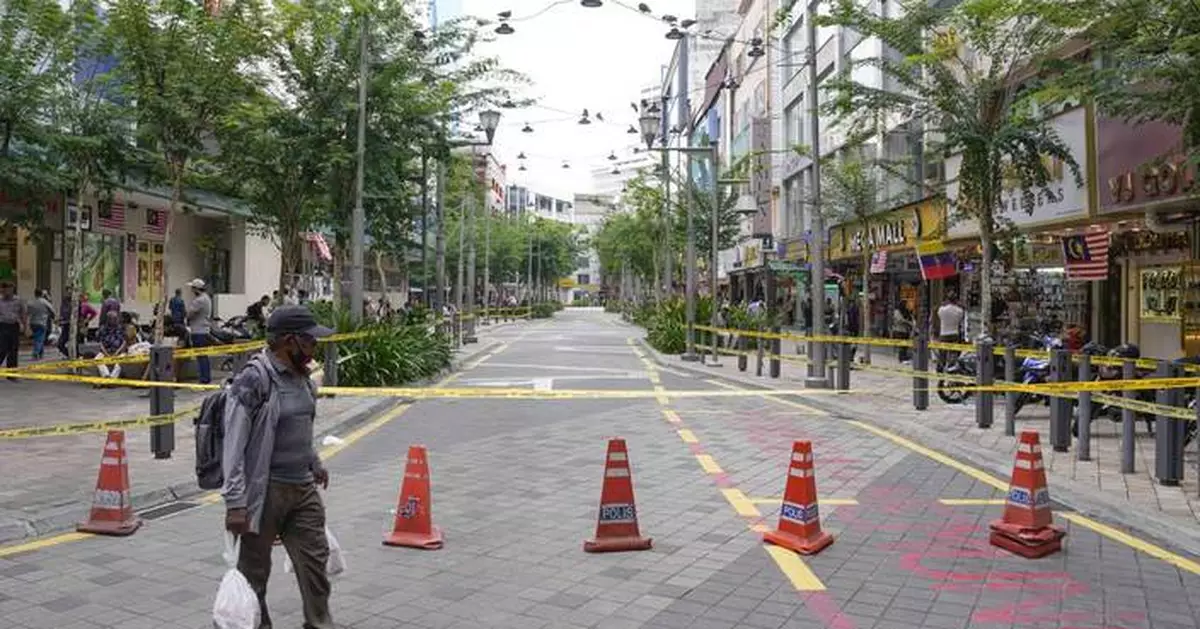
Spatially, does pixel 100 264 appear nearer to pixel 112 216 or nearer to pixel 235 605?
pixel 112 216

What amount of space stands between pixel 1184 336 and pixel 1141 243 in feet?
6.88

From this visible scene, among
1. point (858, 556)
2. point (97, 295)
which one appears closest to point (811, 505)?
point (858, 556)

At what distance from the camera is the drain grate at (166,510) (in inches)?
298

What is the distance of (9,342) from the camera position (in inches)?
664

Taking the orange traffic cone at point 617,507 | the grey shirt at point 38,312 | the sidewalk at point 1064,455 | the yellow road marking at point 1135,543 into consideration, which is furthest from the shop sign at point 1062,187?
the grey shirt at point 38,312

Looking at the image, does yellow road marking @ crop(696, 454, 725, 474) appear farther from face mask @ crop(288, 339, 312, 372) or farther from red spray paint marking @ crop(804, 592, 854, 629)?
face mask @ crop(288, 339, 312, 372)

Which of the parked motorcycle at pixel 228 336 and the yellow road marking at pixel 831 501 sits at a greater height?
the parked motorcycle at pixel 228 336

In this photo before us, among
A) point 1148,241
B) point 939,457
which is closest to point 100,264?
point 939,457

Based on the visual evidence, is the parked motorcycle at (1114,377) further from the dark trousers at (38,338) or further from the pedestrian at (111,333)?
the dark trousers at (38,338)

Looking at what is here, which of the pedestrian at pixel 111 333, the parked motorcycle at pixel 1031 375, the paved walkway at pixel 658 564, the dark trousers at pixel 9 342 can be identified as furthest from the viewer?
the pedestrian at pixel 111 333

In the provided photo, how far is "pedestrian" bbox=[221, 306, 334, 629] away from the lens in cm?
443

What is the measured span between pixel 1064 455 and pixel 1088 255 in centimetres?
860

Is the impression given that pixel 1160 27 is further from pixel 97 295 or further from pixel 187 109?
pixel 97 295

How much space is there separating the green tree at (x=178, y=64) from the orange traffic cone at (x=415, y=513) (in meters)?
10.2
